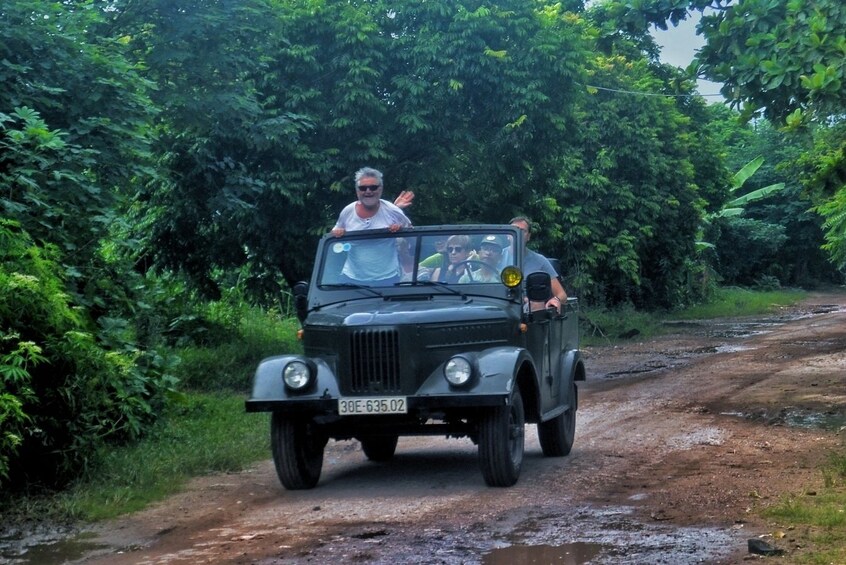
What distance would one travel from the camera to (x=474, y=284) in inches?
355

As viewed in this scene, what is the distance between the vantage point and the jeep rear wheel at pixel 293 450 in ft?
27.2

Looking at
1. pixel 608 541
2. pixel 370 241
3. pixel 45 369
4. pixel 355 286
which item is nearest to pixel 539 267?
pixel 370 241

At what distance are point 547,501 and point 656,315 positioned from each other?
27424 millimetres

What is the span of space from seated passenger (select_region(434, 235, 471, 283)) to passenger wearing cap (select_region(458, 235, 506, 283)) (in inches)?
2.3

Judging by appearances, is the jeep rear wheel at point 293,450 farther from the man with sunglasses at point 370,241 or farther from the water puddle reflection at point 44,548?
the water puddle reflection at point 44,548

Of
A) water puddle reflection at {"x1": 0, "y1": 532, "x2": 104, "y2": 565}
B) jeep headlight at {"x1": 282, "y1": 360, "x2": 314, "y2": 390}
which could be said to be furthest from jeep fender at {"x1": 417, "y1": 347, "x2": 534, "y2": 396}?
water puddle reflection at {"x1": 0, "y1": 532, "x2": 104, "y2": 565}

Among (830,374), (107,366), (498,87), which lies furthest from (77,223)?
(830,374)

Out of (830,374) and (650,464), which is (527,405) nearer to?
(650,464)

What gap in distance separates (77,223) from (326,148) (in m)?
6.58

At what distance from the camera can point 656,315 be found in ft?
113

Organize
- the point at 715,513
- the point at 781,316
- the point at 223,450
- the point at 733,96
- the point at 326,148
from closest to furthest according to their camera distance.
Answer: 1. the point at 715,513
2. the point at 223,450
3. the point at 733,96
4. the point at 326,148
5. the point at 781,316

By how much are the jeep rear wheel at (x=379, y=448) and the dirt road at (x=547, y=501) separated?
185mm

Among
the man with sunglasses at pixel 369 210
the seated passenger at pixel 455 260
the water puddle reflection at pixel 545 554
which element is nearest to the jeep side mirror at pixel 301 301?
the man with sunglasses at pixel 369 210

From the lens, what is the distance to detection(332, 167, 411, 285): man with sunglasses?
361 inches
